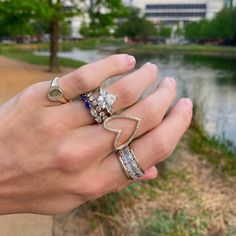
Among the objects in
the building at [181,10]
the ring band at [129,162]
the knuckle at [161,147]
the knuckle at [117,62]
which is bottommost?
the ring band at [129,162]

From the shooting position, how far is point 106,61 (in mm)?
854

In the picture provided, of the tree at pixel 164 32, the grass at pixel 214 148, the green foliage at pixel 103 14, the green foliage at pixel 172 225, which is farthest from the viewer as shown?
the tree at pixel 164 32

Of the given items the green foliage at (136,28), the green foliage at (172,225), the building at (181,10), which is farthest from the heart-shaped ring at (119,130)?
the building at (181,10)

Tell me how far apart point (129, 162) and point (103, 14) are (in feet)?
54.0

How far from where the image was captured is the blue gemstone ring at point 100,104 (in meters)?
0.85

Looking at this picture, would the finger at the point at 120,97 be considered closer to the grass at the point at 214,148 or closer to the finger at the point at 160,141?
the finger at the point at 160,141

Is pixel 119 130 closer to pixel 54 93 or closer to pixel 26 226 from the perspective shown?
pixel 54 93

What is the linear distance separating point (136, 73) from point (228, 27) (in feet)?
141

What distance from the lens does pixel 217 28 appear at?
45.1 m

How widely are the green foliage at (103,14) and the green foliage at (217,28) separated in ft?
77.3

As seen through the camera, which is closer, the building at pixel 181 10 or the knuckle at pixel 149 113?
the knuckle at pixel 149 113

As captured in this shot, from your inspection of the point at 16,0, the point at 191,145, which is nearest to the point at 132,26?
the point at 16,0

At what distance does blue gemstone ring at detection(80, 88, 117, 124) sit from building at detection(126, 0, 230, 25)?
69493 millimetres

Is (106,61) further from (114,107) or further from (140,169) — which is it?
(140,169)
